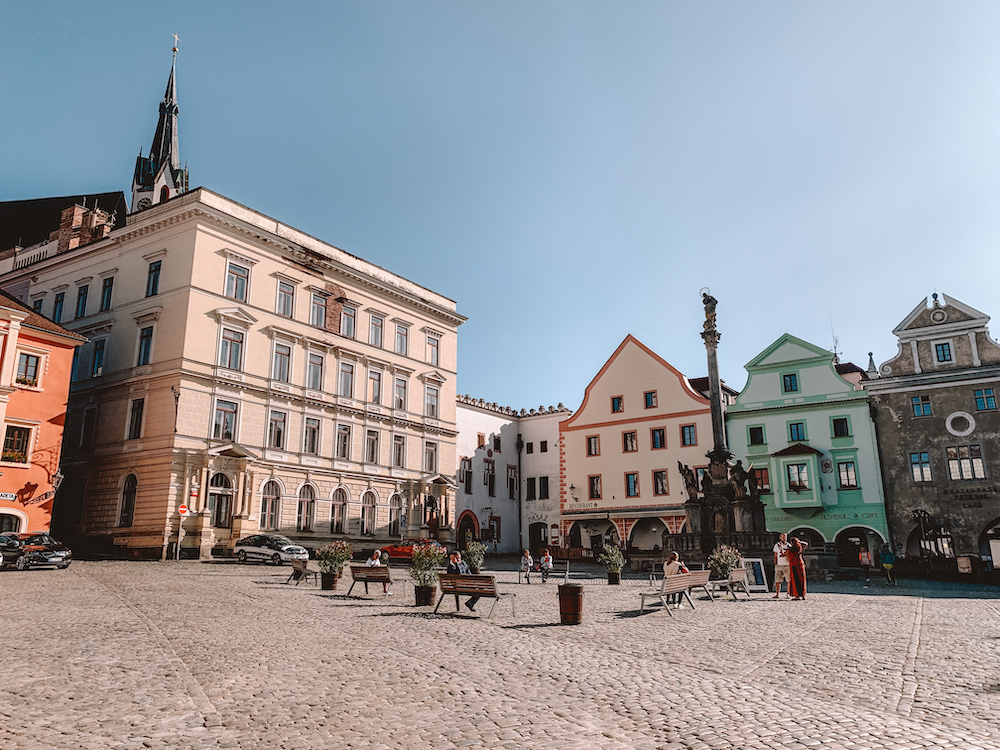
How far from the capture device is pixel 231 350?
3784cm

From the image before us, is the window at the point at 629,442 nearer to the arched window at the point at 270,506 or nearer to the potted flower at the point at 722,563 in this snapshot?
the arched window at the point at 270,506

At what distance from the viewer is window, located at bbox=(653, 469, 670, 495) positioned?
160 feet

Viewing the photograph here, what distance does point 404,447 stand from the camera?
4662 cm

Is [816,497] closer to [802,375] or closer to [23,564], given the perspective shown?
[802,375]

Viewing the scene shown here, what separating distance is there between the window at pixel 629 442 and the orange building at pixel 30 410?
3345 centimetres

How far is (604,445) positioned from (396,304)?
57.1 feet

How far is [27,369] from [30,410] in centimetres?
190

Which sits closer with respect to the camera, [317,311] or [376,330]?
[317,311]

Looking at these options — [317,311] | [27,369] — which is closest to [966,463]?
[317,311]

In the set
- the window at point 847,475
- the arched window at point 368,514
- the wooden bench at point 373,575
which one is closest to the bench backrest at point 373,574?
the wooden bench at point 373,575

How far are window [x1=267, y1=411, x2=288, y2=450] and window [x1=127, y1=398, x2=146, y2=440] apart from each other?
238 inches

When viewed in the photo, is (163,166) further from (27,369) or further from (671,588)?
(671,588)

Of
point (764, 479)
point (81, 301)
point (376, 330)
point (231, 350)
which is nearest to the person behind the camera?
point (231, 350)

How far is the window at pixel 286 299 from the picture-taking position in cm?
4075
